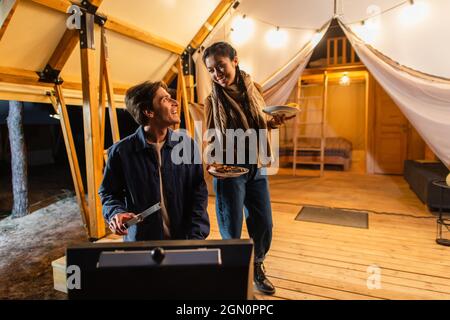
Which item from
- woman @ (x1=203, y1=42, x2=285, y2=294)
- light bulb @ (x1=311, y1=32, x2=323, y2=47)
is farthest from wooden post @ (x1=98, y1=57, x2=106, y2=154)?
light bulb @ (x1=311, y1=32, x2=323, y2=47)

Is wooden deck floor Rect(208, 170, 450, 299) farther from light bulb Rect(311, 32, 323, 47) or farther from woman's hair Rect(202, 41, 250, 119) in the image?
light bulb Rect(311, 32, 323, 47)

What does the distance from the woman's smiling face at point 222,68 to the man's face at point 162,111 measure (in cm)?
37

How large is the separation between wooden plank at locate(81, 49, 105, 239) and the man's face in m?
1.50

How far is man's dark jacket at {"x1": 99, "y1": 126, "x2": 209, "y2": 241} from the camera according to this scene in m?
1.20

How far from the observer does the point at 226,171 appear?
148 centimetres

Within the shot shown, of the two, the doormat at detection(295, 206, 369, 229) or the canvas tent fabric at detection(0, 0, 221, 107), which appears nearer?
the canvas tent fabric at detection(0, 0, 221, 107)

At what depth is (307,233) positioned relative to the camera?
273 cm

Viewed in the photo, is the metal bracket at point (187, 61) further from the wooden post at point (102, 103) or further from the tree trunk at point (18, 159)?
the tree trunk at point (18, 159)

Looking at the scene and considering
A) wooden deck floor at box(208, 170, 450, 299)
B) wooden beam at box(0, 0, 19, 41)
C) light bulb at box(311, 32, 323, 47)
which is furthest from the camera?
light bulb at box(311, 32, 323, 47)

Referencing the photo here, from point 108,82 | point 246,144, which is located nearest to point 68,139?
point 108,82

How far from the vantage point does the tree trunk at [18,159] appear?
15.7 ft

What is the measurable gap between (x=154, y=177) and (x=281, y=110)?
30.5 inches

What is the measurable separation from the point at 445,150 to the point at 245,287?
3.00m

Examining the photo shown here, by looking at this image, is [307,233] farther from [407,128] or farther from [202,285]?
[407,128]
